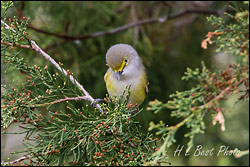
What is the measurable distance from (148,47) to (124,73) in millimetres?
1980

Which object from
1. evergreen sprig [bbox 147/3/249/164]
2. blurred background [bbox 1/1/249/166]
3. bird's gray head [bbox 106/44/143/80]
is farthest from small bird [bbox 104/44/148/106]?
evergreen sprig [bbox 147/3/249/164]

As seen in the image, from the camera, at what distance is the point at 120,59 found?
4.04m

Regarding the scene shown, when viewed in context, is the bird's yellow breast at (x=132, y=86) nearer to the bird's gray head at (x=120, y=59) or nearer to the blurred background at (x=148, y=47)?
the bird's gray head at (x=120, y=59)

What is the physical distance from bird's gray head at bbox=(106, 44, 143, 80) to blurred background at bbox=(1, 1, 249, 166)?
1520mm

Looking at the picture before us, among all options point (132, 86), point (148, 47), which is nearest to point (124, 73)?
point (132, 86)

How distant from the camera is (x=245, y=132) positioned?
6.29 metres

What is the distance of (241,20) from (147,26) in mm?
4166

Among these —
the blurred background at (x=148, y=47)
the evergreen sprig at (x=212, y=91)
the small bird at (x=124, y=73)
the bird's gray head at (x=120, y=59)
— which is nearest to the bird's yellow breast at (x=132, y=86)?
the small bird at (x=124, y=73)

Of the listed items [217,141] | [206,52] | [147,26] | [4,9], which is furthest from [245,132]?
[4,9]

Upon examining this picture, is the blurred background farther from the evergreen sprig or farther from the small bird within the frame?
the evergreen sprig

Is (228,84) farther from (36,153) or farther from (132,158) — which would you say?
(36,153)

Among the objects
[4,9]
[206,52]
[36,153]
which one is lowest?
[36,153]

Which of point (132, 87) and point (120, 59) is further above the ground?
point (120, 59)

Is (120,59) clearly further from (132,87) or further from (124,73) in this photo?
(132,87)
